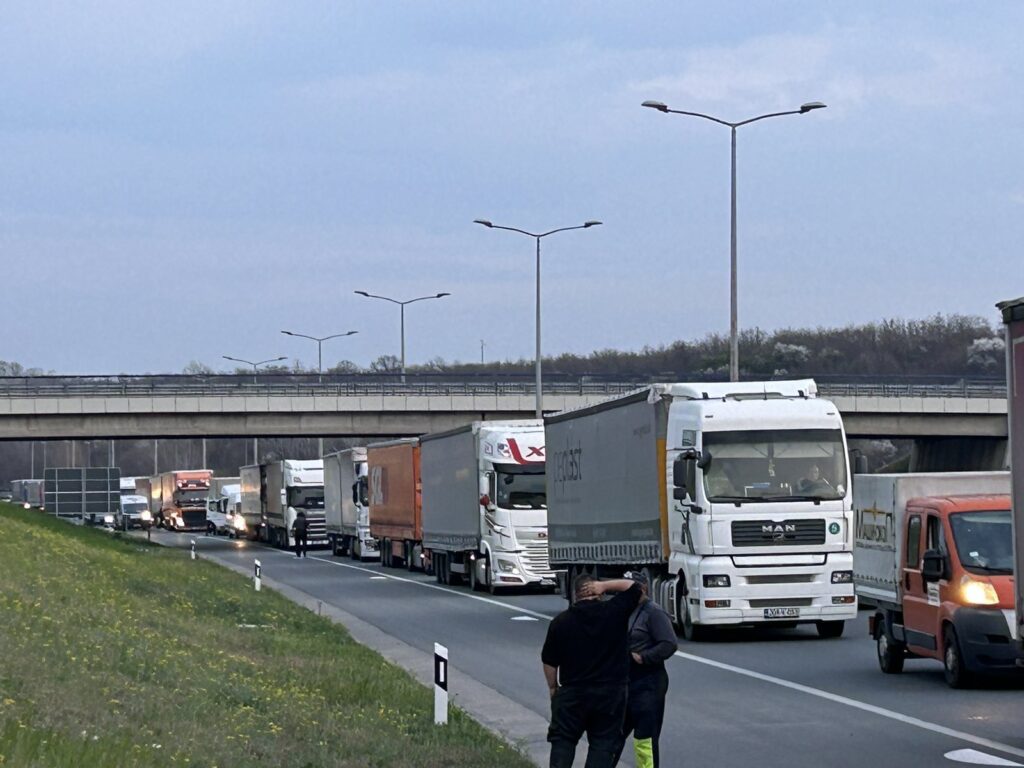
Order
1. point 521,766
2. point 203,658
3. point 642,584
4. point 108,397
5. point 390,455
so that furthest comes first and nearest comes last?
point 108,397, point 390,455, point 203,658, point 521,766, point 642,584

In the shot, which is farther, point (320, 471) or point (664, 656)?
point (320, 471)

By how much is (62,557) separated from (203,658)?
49.2 feet

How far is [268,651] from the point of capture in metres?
20.5

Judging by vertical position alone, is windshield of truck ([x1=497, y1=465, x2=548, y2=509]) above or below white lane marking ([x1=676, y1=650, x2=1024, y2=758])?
above

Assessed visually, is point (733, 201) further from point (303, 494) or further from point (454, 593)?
point (303, 494)

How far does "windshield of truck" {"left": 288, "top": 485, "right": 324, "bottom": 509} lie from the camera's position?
7125cm

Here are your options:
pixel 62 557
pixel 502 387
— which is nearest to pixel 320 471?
pixel 502 387

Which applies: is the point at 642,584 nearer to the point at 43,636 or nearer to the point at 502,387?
the point at 43,636

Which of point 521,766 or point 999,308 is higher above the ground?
point 999,308

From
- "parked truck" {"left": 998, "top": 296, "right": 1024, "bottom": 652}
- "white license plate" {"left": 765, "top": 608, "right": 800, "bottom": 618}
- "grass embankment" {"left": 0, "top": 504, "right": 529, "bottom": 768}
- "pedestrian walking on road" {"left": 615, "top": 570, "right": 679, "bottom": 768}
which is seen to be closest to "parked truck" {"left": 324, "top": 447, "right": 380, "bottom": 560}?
"grass embankment" {"left": 0, "top": 504, "right": 529, "bottom": 768}

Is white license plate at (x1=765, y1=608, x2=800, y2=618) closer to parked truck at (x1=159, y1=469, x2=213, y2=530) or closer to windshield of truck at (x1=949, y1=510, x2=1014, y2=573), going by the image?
windshield of truck at (x1=949, y1=510, x2=1014, y2=573)

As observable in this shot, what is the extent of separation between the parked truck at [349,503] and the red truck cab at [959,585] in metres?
39.3

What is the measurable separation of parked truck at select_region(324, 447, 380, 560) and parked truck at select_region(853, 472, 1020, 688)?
37.9 metres

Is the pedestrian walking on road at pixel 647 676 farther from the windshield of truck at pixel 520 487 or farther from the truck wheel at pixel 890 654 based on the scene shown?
the windshield of truck at pixel 520 487
